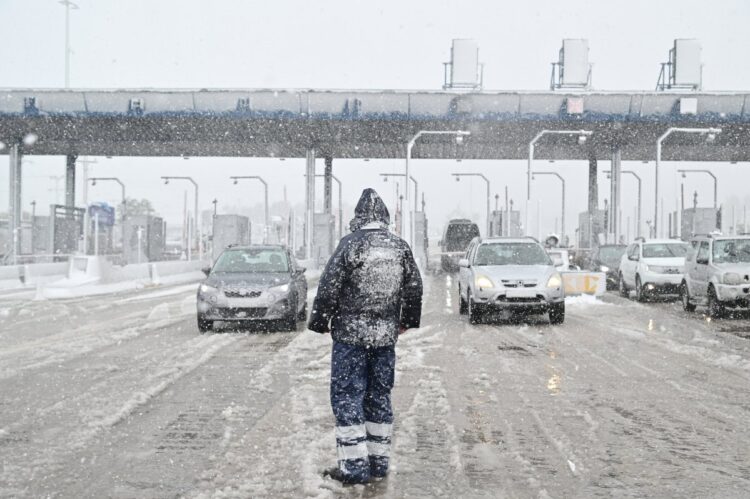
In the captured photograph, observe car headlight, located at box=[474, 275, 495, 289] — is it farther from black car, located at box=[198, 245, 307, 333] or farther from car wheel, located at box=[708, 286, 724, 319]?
car wheel, located at box=[708, 286, 724, 319]

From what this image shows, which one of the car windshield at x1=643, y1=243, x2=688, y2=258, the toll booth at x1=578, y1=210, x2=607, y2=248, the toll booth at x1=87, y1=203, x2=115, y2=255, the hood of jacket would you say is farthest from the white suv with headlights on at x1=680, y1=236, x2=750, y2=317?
the toll booth at x1=87, y1=203, x2=115, y2=255

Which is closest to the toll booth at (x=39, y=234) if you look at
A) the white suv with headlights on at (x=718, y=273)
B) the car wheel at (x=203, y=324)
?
the car wheel at (x=203, y=324)

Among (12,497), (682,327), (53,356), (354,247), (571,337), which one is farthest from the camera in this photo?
(682,327)

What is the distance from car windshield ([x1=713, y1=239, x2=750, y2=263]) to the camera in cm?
1717

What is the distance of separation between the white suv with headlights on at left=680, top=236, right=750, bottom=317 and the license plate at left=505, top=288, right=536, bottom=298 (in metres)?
4.12

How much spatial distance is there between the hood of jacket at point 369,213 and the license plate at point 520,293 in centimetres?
1016

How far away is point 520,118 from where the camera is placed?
35.2 m

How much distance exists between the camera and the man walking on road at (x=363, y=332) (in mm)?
5156

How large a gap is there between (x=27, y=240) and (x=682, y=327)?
2586 inches

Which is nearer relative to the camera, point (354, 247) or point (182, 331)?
point (354, 247)

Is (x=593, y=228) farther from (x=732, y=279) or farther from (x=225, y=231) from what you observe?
(x=732, y=279)

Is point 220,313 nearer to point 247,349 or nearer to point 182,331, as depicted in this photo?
point 182,331

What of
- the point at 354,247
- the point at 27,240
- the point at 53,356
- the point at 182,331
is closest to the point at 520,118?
the point at 182,331

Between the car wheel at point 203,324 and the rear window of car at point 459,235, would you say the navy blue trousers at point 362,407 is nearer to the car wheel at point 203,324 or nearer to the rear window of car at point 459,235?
the car wheel at point 203,324
